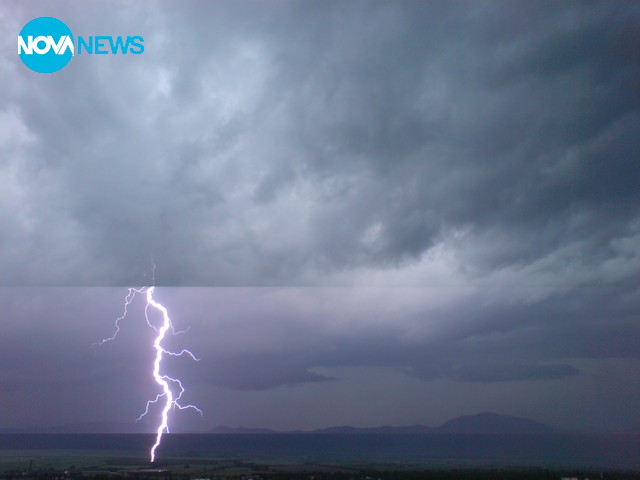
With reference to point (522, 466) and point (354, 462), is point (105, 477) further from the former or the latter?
point (522, 466)

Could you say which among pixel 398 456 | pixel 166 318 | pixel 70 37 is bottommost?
pixel 398 456

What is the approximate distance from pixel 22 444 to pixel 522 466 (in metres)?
6.94

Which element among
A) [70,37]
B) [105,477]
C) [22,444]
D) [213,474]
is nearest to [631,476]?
[213,474]

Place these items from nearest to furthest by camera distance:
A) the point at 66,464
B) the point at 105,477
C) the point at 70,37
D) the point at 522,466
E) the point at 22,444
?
the point at 70,37, the point at 105,477, the point at 66,464, the point at 522,466, the point at 22,444

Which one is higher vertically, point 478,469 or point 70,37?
point 70,37

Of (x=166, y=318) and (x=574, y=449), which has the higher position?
(x=166, y=318)

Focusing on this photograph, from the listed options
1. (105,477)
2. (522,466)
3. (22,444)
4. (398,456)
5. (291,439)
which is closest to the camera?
(105,477)

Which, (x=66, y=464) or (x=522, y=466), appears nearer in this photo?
(x=66, y=464)

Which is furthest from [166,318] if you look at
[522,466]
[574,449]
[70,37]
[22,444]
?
[574,449]

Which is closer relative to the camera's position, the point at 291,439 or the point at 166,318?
the point at 166,318

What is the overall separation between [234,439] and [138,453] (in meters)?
1.49

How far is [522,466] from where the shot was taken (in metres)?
6.70

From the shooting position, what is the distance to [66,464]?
616 cm

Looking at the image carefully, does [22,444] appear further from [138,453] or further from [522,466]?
[522,466]
